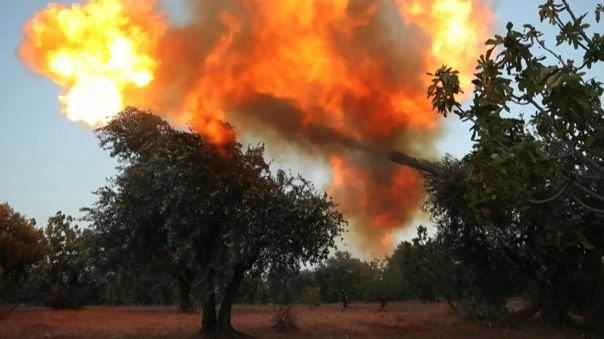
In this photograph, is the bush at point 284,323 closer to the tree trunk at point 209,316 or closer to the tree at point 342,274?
the tree trunk at point 209,316

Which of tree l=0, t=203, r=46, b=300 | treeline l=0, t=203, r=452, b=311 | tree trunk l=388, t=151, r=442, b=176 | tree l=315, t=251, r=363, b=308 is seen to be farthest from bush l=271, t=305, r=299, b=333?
tree l=315, t=251, r=363, b=308

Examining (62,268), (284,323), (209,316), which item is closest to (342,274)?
(62,268)

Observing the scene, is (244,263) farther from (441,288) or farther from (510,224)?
(441,288)

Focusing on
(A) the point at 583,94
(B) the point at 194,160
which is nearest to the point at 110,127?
(B) the point at 194,160

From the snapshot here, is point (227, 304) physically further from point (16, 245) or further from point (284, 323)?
point (16, 245)

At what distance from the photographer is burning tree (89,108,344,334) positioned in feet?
91.4

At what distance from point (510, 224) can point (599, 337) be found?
315 inches

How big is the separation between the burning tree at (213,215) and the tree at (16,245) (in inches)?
1251

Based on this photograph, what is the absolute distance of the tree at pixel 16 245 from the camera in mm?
56784

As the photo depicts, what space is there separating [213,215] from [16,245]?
3708cm

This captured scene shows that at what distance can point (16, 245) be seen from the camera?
5722 cm

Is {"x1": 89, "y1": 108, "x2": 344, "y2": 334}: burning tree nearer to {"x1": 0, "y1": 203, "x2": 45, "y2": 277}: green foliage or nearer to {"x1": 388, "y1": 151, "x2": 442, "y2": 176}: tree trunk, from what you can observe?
{"x1": 388, "y1": 151, "x2": 442, "y2": 176}: tree trunk

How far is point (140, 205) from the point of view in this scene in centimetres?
2966

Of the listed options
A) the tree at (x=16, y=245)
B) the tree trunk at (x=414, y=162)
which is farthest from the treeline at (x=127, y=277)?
the tree trunk at (x=414, y=162)
